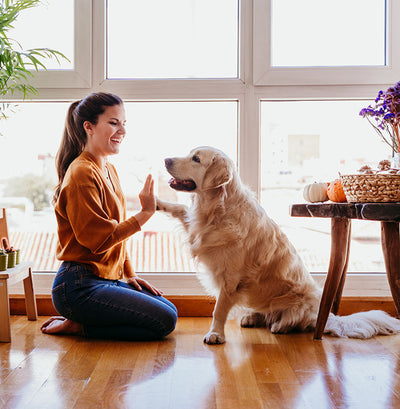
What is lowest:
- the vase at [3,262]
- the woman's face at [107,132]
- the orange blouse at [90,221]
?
the vase at [3,262]

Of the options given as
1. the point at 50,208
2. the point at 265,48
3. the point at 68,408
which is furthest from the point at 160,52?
the point at 68,408

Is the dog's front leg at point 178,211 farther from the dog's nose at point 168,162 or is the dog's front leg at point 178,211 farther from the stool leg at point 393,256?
the stool leg at point 393,256

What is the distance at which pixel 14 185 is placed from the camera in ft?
9.29

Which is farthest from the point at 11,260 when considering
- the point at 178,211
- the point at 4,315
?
the point at 178,211

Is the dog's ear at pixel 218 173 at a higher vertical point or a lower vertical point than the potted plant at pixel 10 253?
higher

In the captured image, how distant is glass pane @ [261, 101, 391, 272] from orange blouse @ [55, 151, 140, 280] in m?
0.99

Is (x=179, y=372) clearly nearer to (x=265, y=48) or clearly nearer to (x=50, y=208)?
(x=50, y=208)

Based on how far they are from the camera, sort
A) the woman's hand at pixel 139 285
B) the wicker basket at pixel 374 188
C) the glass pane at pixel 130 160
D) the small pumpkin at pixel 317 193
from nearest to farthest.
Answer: the wicker basket at pixel 374 188 → the small pumpkin at pixel 317 193 → the woman's hand at pixel 139 285 → the glass pane at pixel 130 160

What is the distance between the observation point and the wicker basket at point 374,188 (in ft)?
5.85

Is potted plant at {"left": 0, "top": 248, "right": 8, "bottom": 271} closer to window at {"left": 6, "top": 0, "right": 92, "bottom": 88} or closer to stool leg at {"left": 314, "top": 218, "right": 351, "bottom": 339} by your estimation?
window at {"left": 6, "top": 0, "right": 92, "bottom": 88}

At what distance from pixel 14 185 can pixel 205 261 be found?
1.36 metres

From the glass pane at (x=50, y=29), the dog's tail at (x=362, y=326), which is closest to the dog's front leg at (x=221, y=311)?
the dog's tail at (x=362, y=326)

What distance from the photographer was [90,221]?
207 centimetres

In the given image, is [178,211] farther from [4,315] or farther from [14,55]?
[14,55]
